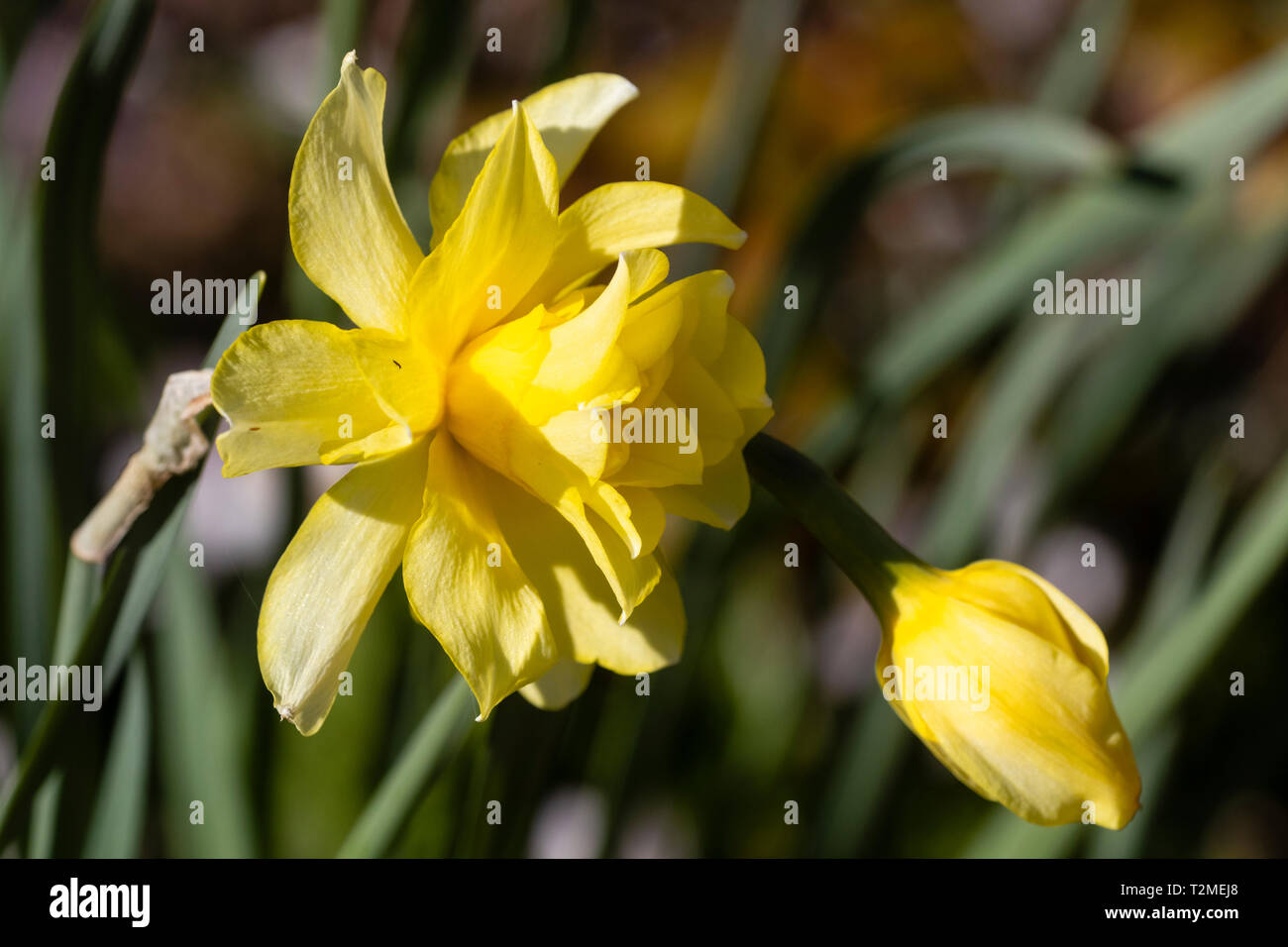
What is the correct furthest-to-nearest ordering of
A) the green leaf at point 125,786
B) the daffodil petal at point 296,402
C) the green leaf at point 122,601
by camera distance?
the green leaf at point 125,786 < the green leaf at point 122,601 < the daffodil petal at point 296,402

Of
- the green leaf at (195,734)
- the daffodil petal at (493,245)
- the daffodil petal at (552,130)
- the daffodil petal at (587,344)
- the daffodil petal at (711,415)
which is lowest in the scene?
the green leaf at (195,734)

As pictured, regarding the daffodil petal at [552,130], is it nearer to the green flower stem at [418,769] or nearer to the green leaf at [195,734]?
the green flower stem at [418,769]

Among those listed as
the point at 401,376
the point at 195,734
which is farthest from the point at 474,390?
the point at 195,734

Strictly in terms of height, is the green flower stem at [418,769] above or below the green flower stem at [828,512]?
below

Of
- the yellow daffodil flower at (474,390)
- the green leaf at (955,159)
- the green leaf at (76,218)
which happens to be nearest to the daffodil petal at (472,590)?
the yellow daffodil flower at (474,390)

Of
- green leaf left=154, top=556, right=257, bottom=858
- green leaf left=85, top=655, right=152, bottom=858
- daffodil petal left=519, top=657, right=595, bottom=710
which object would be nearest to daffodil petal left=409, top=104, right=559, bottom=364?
daffodil petal left=519, top=657, right=595, bottom=710
